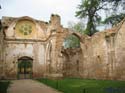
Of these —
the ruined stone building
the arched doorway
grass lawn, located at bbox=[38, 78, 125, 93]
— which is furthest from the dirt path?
the arched doorway

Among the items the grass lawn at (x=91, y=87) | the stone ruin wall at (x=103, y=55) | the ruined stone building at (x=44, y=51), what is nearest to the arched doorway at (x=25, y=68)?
the ruined stone building at (x=44, y=51)

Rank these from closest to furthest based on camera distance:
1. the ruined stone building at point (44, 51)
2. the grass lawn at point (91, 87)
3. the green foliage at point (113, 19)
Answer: the grass lawn at point (91, 87) < the ruined stone building at point (44, 51) < the green foliage at point (113, 19)

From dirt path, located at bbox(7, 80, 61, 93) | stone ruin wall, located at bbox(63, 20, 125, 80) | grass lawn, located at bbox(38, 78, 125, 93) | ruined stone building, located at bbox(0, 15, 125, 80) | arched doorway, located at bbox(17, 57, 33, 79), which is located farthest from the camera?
arched doorway, located at bbox(17, 57, 33, 79)

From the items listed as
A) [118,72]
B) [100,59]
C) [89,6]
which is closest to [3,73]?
[100,59]

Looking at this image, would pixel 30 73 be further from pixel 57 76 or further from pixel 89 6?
pixel 89 6

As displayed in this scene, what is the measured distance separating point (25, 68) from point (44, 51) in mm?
3938

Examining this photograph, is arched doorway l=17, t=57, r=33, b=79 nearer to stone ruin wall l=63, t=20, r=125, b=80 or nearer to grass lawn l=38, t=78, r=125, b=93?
stone ruin wall l=63, t=20, r=125, b=80

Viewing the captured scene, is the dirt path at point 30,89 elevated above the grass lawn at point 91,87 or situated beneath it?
situated beneath

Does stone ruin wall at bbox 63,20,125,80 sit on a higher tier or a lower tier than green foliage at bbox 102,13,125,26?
lower

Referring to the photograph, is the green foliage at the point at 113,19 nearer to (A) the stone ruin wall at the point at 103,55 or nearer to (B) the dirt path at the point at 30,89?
(A) the stone ruin wall at the point at 103,55

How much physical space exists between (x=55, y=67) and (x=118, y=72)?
7006mm

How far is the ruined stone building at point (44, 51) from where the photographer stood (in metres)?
26.0

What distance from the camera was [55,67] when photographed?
1027 inches

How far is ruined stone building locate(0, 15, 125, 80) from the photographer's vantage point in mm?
26047
